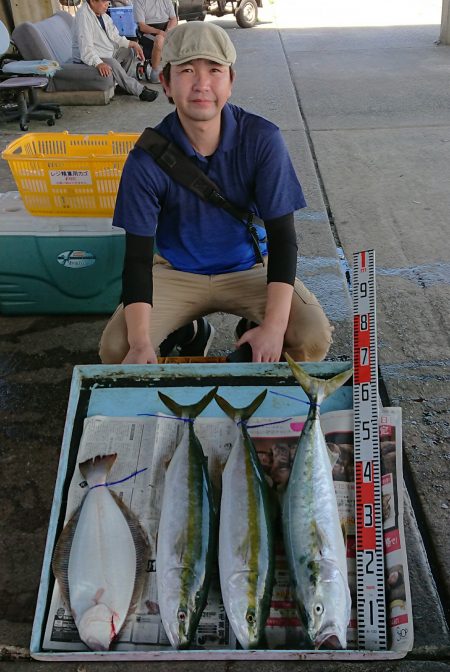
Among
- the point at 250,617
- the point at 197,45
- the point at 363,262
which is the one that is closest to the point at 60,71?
the point at 197,45

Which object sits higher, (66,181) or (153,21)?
(66,181)

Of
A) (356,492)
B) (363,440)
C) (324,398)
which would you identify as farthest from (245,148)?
(356,492)

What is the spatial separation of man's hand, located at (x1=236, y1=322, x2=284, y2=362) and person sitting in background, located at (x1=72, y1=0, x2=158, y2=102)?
6.42 metres

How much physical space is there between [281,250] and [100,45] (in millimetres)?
6687

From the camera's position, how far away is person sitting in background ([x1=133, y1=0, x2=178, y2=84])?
921 cm

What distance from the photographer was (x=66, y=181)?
9.72 feet

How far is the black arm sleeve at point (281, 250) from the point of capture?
222 cm

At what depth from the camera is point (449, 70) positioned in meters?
8.53

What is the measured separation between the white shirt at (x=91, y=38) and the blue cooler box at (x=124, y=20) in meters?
1.21

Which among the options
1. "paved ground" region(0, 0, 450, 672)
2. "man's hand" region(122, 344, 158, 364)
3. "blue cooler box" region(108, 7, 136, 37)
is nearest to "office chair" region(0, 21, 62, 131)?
"paved ground" region(0, 0, 450, 672)

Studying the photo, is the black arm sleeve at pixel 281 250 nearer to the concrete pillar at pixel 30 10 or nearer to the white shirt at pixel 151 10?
the white shirt at pixel 151 10

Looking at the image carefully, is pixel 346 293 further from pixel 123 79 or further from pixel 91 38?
pixel 91 38

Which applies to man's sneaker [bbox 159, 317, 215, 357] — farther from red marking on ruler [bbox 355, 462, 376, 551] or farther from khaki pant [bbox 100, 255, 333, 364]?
red marking on ruler [bbox 355, 462, 376, 551]

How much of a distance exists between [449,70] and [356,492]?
28.2 ft
